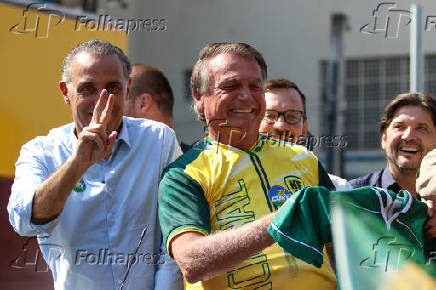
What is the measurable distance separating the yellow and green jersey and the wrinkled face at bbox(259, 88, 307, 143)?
5.92 feet

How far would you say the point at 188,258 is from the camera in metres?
2.87

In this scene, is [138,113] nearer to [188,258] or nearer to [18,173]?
[18,173]

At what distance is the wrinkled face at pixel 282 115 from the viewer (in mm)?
5215

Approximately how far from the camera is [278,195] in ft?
10.4

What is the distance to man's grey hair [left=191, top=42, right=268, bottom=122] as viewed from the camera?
11.1 feet

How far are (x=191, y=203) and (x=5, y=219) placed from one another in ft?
16.2

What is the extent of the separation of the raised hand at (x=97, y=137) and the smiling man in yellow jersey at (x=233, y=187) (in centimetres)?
30

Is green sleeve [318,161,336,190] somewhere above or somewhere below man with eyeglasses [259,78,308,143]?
below

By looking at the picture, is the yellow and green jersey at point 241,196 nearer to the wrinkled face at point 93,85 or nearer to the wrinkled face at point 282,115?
the wrinkled face at point 93,85

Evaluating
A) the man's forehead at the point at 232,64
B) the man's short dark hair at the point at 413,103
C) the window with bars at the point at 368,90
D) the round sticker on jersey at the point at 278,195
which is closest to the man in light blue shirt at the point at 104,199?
the man's forehead at the point at 232,64

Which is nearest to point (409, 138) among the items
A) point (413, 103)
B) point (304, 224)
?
point (413, 103)

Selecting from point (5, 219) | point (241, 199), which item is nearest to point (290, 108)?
point (241, 199)

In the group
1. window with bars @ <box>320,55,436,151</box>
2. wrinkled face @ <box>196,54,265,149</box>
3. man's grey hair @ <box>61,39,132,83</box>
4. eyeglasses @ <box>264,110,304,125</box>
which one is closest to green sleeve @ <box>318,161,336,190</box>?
wrinkled face @ <box>196,54,265,149</box>

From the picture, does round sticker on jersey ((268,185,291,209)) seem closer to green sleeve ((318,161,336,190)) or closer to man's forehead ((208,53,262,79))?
green sleeve ((318,161,336,190))
